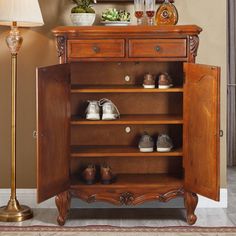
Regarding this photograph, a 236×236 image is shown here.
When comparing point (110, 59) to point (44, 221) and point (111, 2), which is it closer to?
point (111, 2)

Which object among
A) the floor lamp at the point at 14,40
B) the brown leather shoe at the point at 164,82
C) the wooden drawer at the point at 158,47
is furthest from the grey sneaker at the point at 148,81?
the floor lamp at the point at 14,40

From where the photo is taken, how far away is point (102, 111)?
387cm

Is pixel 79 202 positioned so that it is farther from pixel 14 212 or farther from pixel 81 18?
pixel 81 18

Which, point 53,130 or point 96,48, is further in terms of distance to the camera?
point 96,48

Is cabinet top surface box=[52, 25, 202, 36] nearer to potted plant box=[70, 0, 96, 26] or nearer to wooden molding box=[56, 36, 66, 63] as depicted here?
wooden molding box=[56, 36, 66, 63]

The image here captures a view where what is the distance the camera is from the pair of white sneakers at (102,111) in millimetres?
3816

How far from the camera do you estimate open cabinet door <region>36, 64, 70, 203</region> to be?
345cm

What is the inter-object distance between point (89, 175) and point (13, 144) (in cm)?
48

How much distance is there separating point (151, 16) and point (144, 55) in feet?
1.04

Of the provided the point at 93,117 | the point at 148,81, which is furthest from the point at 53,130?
the point at 148,81

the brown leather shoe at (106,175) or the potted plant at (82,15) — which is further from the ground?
the potted plant at (82,15)

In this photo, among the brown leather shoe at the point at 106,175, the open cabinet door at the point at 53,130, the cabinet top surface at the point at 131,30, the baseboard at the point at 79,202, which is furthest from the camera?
the baseboard at the point at 79,202

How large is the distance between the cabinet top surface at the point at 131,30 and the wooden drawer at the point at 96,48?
0.18ft

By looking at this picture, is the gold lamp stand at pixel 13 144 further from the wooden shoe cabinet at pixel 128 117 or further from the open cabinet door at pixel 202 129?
the open cabinet door at pixel 202 129
